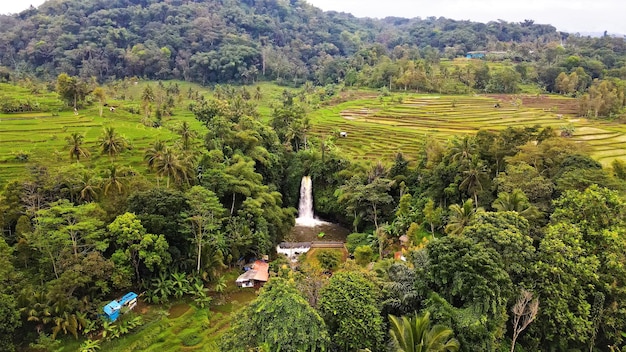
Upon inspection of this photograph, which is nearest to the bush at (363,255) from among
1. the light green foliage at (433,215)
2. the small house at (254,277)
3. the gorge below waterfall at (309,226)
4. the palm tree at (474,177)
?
the light green foliage at (433,215)

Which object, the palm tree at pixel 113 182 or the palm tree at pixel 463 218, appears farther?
the palm tree at pixel 113 182

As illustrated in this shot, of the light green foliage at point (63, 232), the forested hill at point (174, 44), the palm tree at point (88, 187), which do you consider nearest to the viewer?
the light green foliage at point (63, 232)

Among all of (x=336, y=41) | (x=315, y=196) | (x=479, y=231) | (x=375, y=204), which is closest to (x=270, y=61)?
(x=336, y=41)

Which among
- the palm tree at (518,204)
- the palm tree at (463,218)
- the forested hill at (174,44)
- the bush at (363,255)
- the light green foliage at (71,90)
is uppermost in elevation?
the forested hill at (174,44)

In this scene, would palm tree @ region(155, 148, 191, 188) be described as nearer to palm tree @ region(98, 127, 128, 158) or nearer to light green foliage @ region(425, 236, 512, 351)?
palm tree @ region(98, 127, 128, 158)

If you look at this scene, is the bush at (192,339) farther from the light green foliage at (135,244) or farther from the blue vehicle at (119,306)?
the light green foliage at (135,244)

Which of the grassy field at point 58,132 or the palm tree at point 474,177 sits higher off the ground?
the grassy field at point 58,132
